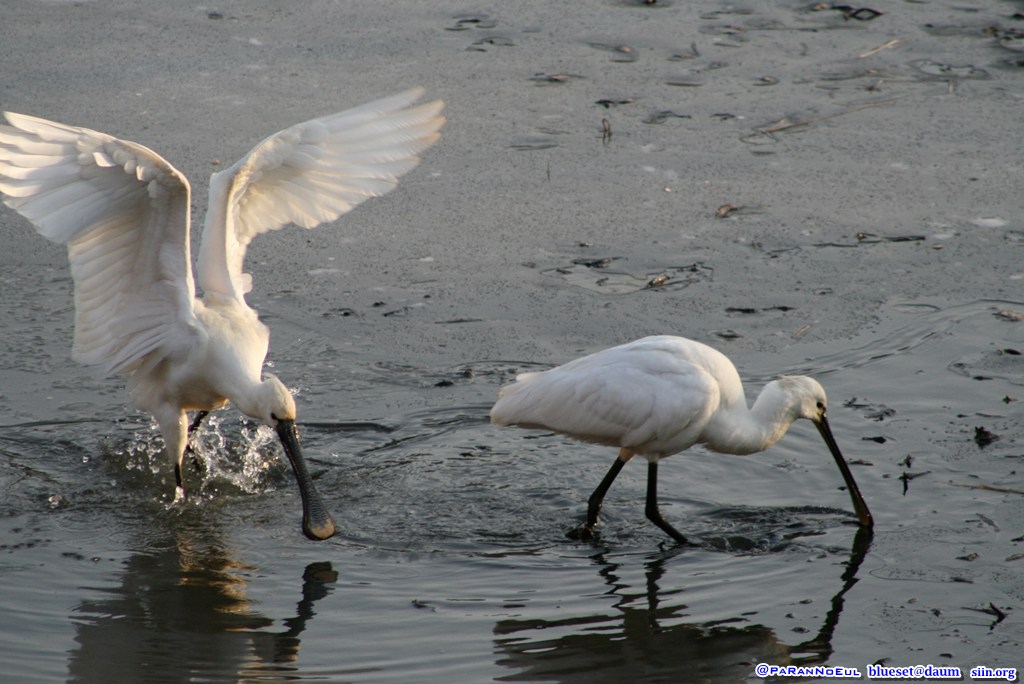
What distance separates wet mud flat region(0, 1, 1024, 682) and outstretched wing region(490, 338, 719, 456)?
33cm

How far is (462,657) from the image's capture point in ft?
15.2

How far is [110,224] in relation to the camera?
5.58m

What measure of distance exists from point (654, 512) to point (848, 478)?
781mm

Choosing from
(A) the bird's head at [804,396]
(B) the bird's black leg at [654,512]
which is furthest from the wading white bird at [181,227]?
(A) the bird's head at [804,396]

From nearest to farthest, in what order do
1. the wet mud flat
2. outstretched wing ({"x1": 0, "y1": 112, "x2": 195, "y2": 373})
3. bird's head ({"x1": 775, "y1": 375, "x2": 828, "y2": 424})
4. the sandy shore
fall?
the wet mud flat < outstretched wing ({"x1": 0, "y1": 112, "x2": 195, "y2": 373}) < bird's head ({"x1": 775, "y1": 375, "x2": 828, "y2": 424}) < the sandy shore

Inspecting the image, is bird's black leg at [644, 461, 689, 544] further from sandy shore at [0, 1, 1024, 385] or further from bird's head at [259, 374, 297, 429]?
bird's head at [259, 374, 297, 429]

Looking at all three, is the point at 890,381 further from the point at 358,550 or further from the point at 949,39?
the point at 949,39

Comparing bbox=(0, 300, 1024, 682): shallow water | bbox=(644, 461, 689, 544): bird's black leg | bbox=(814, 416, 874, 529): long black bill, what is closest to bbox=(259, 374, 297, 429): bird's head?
bbox=(0, 300, 1024, 682): shallow water

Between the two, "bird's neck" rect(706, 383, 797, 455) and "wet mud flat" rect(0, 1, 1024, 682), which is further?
"bird's neck" rect(706, 383, 797, 455)

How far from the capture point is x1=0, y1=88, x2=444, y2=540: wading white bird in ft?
17.3

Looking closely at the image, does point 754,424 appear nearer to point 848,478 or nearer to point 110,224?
point 848,478

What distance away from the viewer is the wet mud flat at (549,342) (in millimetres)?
4848

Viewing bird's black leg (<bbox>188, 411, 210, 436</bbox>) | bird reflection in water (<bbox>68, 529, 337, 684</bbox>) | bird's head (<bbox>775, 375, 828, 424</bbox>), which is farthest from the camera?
bird's black leg (<bbox>188, 411, 210, 436</bbox>)

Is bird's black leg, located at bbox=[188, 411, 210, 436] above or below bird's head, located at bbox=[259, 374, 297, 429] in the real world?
below
